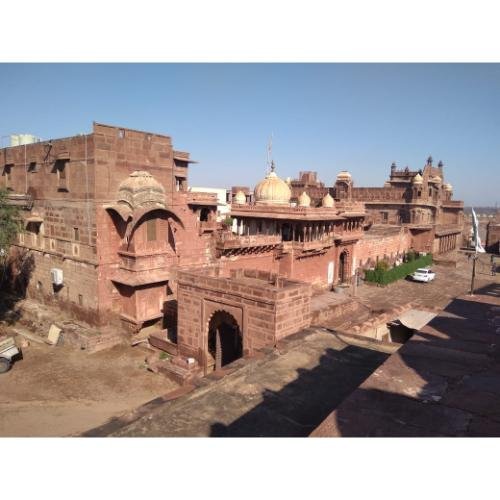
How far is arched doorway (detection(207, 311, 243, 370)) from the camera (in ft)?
38.2

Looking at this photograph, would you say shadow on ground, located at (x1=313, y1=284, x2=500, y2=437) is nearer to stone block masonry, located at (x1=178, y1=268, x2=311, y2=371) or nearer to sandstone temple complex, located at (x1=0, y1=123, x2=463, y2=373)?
stone block masonry, located at (x1=178, y1=268, x2=311, y2=371)

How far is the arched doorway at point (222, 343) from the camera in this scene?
11635mm

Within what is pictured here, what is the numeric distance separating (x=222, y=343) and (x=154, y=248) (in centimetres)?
435

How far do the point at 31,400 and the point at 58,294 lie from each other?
6.45m

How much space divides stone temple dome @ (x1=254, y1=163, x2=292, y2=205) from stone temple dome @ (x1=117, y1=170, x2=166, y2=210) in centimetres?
999

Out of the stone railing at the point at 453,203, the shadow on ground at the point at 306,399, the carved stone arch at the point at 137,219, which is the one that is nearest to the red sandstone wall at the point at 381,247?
the stone railing at the point at 453,203

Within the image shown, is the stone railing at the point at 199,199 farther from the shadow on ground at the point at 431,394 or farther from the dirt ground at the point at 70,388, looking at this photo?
the shadow on ground at the point at 431,394

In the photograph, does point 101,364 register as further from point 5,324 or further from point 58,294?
point 5,324

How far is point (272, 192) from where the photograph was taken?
23203 millimetres

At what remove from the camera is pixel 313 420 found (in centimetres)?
515

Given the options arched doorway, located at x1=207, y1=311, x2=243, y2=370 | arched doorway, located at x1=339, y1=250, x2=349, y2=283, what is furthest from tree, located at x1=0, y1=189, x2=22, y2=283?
arched doorway, located at x1=339, y1=250, x2=349, y2=283

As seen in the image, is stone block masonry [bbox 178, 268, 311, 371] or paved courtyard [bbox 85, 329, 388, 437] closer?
paved courtyard [bbox 85, 329, 388, 437]

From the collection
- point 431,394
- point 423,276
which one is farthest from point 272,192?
point 431,394

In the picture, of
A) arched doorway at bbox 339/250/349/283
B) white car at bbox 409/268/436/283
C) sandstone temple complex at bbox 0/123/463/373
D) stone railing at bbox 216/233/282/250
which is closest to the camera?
sandstone temple complex at bbox 0/123/463/373
